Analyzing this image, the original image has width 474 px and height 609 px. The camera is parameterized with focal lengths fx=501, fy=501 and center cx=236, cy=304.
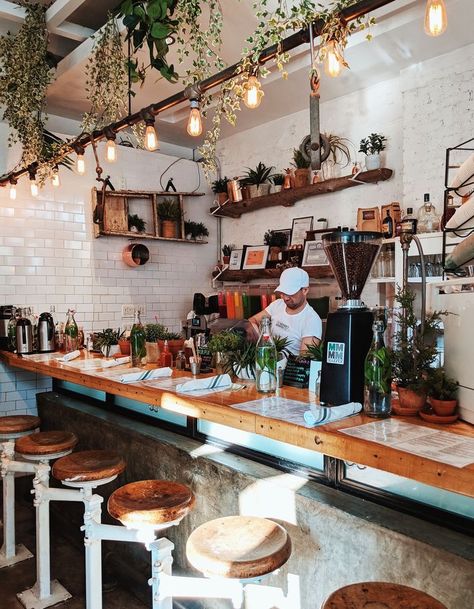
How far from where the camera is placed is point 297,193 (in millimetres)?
5512

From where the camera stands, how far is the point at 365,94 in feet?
16.7

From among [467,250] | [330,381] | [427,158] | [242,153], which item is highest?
[242,153]

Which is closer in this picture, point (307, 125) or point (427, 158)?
point (427, 158)

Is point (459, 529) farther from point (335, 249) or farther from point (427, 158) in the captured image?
point (427, 158)

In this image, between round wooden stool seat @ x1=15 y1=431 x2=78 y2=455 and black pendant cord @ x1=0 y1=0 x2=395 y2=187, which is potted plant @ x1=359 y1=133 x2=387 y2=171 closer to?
black pendant cord @ x1=0 y1=0 x2=395 y2=187

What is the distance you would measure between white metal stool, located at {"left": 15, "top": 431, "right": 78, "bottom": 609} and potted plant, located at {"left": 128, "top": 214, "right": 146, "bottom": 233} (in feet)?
11.0

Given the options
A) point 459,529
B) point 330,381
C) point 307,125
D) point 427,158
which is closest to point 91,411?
point 330,381

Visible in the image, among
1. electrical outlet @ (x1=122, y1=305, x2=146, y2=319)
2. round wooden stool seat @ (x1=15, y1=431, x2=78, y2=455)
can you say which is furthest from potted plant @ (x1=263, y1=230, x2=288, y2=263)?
round wooden stool seat @ (x1=15, y1=431, x2=78, y2=455)

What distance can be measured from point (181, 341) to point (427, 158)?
2.81 m

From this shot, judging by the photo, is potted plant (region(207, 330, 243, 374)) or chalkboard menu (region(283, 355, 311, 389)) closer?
chalkboard menu (region(283, 355, 311, 389))

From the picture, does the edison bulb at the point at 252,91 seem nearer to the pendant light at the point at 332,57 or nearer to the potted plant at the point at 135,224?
the pendant light at the point at 332,57

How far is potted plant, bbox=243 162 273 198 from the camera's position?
19.4ft

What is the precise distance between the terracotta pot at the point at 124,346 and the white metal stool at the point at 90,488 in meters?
1.13

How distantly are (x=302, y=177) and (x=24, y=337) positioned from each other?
128 inches
